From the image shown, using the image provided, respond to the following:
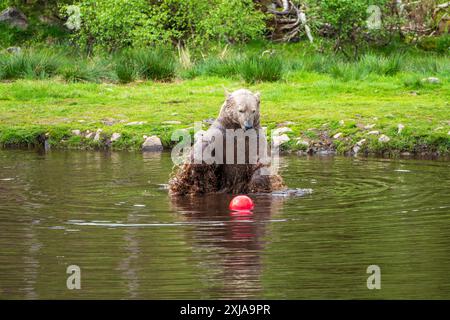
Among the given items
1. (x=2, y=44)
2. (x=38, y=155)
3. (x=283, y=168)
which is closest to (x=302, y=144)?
(x=283, y=168)

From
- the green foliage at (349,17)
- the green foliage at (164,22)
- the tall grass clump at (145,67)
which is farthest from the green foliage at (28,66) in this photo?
the green foliage at (349,17)

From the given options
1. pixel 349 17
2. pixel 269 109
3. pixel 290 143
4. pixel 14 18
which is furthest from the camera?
pixel 14 18

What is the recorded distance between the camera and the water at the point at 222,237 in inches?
316

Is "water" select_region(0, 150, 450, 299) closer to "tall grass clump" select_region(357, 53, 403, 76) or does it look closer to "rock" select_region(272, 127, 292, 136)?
"rock" select_region(272, 127, 292, 136)

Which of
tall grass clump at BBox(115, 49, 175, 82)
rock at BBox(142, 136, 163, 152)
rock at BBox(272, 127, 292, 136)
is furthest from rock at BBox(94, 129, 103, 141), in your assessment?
tall grass clump at BBox(115, 49, 175, 82)

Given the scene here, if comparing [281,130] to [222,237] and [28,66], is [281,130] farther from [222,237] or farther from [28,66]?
[222,237]

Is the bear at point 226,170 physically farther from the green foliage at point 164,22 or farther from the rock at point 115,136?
the green foliage at point 164,22

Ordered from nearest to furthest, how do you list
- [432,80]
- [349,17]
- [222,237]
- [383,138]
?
[222,237] → [383,138] → [432,80] → [349,17]

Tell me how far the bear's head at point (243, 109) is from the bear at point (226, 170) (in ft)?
0.06

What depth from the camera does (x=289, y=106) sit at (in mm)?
20812

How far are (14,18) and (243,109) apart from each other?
75.8ft

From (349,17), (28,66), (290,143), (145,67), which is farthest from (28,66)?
(290,143)

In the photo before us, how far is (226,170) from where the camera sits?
1328cm
